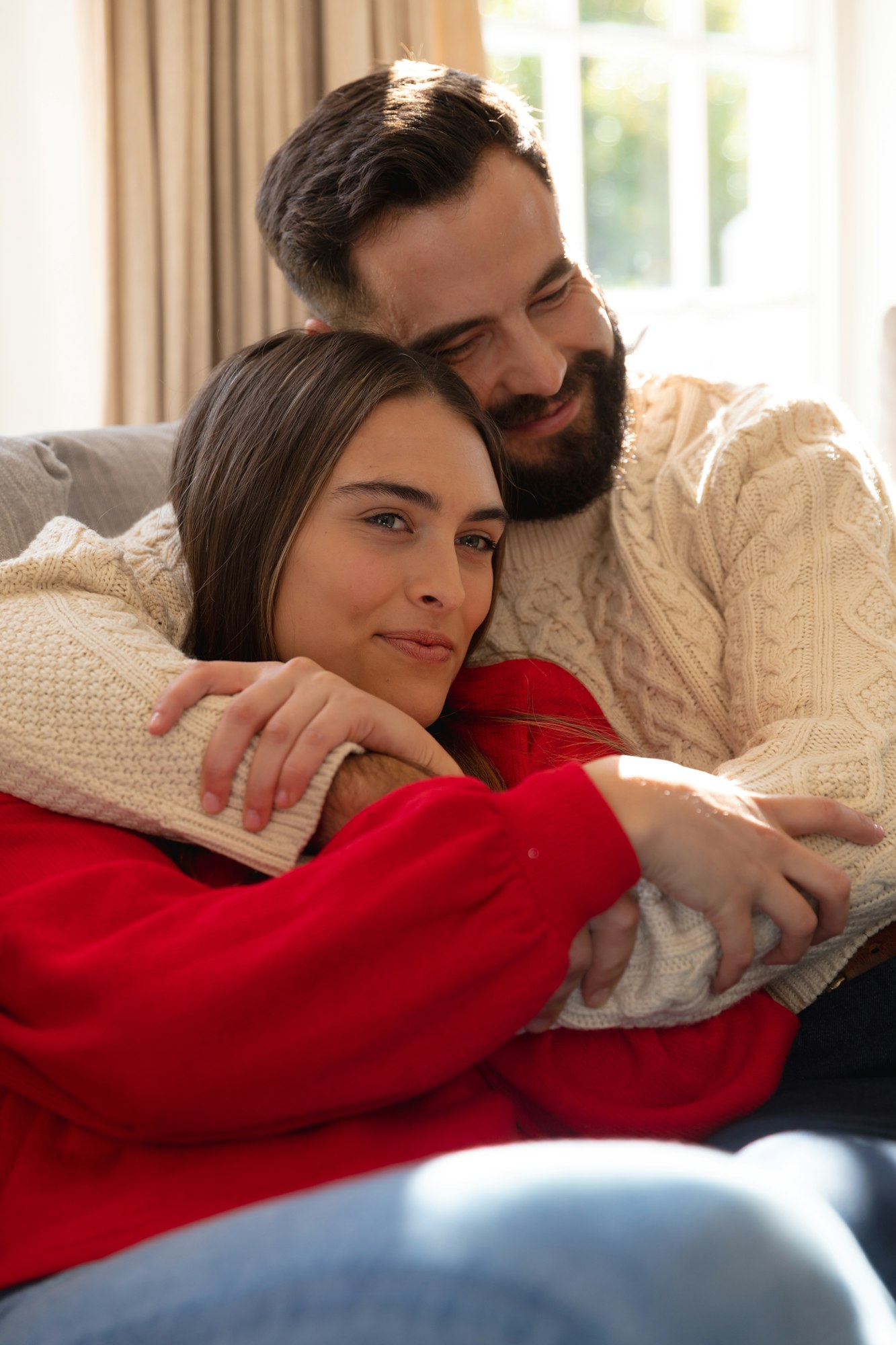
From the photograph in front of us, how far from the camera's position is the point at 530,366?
4.66ft

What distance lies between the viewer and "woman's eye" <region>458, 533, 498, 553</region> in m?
1.25

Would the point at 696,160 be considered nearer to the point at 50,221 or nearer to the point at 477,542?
the point at 50,221

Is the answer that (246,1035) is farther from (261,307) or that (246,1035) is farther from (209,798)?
(261,307)

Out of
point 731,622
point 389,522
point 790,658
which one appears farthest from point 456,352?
point 790,658

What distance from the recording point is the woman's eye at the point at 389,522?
116cm

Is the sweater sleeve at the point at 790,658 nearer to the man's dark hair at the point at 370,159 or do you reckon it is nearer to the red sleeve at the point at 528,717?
the red sleeve at the point at 528,717

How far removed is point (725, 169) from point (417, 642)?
3.69 metres

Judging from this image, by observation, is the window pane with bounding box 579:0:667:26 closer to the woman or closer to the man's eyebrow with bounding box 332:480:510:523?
the man's eyebrow with bounding box 332:480:510:523

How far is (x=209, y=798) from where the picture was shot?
91 centimetres

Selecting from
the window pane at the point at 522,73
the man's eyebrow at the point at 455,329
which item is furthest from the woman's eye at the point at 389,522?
the window pane at the point at 522,73

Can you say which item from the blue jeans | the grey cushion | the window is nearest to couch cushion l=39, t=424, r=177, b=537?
the grey cushion

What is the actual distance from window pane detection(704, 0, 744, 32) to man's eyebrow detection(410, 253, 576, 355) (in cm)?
332

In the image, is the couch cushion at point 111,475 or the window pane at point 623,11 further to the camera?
the window pane at point 623,11

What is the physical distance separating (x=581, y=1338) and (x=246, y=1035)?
0.30 meters
